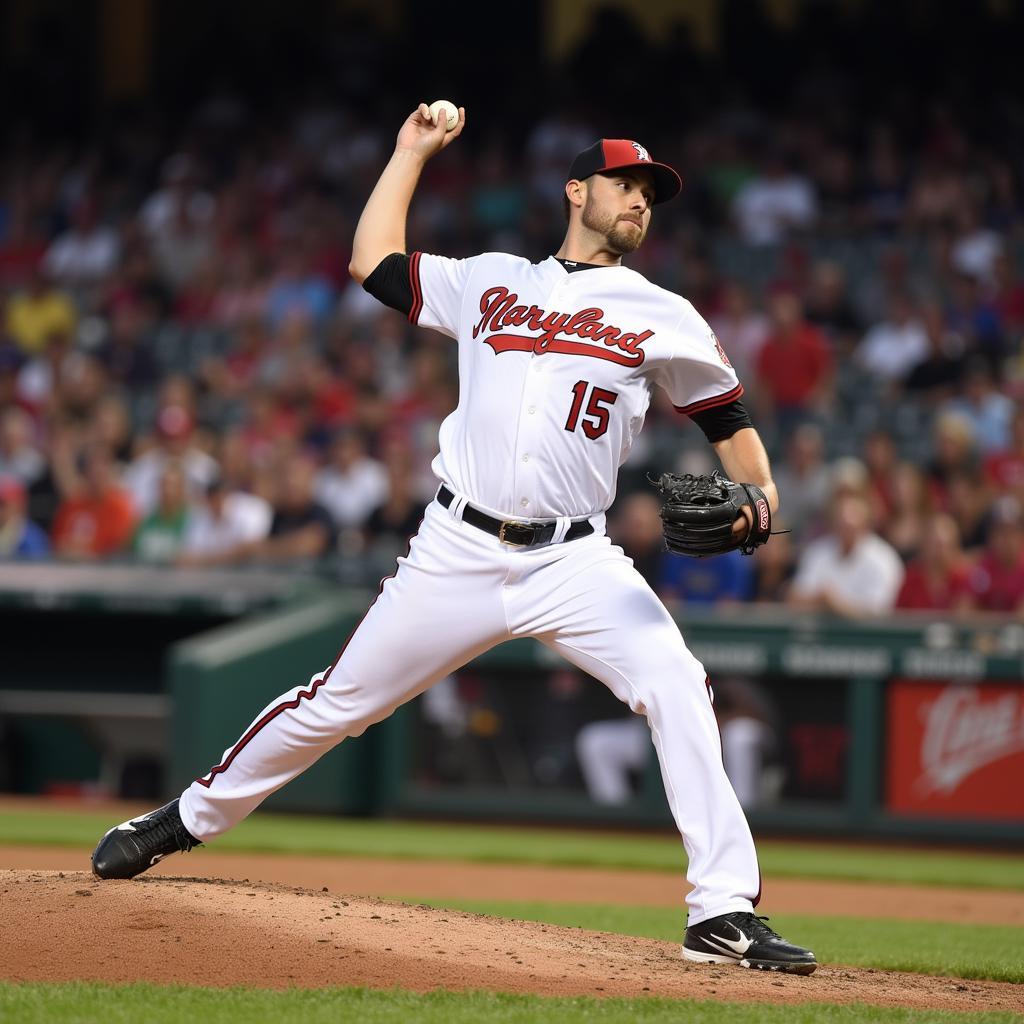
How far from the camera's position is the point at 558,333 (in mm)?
4367

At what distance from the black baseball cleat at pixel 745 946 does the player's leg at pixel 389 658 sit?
2.86 ft

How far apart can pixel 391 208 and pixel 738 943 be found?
2.09 m

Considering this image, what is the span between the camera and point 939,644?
28.9 feet

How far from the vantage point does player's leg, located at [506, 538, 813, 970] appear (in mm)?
4215

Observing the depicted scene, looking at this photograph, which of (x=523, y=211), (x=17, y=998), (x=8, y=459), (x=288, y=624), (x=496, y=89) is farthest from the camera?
(x=496, y=89)

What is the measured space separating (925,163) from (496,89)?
477 cm

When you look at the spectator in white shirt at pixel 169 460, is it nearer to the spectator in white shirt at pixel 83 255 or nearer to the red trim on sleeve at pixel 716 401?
the spectator in white shirt at pixel 83 255

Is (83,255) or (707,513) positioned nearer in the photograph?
(707,513)

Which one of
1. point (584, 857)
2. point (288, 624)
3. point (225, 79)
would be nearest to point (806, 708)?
point (584, 857)

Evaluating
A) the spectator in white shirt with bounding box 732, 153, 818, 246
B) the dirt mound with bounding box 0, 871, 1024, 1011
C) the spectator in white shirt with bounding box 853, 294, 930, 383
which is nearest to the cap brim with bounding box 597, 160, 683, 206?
the dirt mound with bounding box 0, 871, 1024, 1011

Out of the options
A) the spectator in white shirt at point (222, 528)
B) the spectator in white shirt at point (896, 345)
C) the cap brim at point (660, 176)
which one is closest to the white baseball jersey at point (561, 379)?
the cap brim at point (660, 176)

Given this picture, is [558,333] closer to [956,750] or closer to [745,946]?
[745,946]

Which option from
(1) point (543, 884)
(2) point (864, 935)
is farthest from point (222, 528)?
(2) point (864, 935)

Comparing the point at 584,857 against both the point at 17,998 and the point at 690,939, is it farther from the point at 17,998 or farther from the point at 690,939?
the point at 17,998
